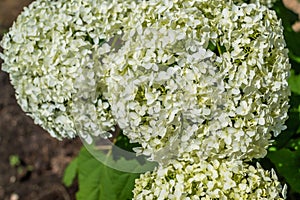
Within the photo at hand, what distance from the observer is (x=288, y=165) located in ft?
11.3

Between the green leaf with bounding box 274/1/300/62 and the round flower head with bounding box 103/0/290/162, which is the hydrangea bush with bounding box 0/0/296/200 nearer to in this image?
the round flower head with bounding box 103/0/290/162

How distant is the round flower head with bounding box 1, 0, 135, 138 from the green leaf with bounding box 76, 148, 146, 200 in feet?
1.49

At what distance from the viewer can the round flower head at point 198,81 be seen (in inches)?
112

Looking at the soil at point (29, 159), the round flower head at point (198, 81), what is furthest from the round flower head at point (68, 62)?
the soil at point (29, 159)

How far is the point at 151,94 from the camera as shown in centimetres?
285

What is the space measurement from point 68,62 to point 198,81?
0.74m

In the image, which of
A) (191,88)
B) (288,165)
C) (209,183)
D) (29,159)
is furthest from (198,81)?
(29,159)

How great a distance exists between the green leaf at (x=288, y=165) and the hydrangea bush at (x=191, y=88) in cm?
42

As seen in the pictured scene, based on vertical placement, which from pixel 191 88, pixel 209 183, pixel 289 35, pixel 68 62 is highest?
pixel 68 62

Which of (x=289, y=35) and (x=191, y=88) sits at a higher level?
(x=191, y=88)

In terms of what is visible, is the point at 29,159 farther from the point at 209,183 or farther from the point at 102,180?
the point at 209,183

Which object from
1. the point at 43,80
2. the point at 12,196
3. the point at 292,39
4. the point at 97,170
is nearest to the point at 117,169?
the point at 97,170

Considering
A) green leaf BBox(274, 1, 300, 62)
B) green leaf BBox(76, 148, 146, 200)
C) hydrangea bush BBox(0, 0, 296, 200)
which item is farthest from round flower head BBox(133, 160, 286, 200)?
green leaf BBox(274, 1, 300, 62)

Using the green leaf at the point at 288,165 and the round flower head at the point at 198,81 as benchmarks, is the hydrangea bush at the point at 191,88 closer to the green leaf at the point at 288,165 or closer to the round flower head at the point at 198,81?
the round flower head at the point at 198,81
